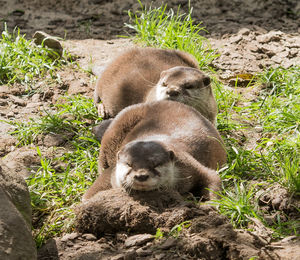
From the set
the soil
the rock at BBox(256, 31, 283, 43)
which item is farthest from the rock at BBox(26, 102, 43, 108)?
the rock at BBox(256, 31, 283, 43)

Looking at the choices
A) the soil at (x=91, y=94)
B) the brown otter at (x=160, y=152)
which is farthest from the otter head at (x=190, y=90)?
the soil at (x=91, y=94)

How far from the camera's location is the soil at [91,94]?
290 cm

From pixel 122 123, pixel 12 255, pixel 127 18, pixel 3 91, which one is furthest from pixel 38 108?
pixel 12 255

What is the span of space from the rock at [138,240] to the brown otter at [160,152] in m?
0.38

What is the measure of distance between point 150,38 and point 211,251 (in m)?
3.74

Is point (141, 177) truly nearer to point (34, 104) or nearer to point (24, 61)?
point (34, 104)

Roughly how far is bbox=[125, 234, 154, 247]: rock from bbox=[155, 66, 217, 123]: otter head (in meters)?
1.90

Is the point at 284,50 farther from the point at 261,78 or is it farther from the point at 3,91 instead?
the point at 3,91

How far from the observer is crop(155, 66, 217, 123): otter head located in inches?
188

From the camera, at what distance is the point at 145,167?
3.40m

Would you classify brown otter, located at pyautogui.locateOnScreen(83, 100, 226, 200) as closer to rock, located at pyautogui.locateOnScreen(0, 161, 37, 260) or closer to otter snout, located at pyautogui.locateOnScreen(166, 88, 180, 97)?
otter snout, located at pyautogui.locateOnScreen(166, 88, 180, 97)

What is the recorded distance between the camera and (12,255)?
2.57 m

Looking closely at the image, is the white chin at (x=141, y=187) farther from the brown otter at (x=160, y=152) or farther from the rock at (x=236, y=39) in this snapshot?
the rock at (x=236, y=39)

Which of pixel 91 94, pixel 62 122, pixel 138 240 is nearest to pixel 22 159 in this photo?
pixel 62 122
